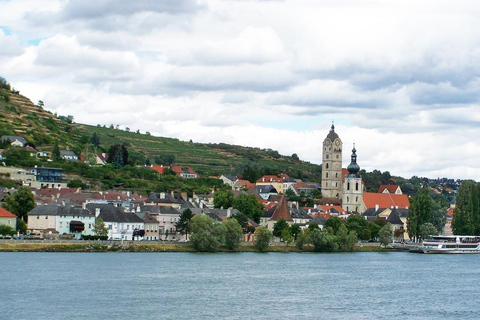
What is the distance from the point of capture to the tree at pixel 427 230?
126 metres

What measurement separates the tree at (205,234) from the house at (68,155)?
5687cm

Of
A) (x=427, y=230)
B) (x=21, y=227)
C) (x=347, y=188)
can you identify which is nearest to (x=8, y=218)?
(x=21, y=227)

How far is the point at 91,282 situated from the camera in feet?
202

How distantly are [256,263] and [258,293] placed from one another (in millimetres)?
23105

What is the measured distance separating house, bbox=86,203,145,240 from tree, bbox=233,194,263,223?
2205cm

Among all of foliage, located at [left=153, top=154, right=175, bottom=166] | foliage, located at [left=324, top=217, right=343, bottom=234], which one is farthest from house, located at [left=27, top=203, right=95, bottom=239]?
foliage, located at [left=153, top=154, right=175, bottom=166]

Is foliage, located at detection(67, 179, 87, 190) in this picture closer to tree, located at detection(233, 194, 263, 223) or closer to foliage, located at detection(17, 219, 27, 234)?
tree, located at detection(233, 194, 263, 223)

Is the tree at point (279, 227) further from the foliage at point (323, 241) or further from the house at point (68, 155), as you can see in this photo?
the house at point (68, 155)

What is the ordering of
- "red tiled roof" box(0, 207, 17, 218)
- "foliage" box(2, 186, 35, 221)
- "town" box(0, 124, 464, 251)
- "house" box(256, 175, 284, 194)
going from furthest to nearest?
"house" box(256, 175, 284, 194), "foliage" box(2, 186, 35, 221), "town" box(0, 124, 464, 251), "red tiled roof" box(0, 207, 17, 218)

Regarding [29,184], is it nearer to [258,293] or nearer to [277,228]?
[277,228]

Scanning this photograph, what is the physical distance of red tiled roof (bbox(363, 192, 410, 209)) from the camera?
523 feet

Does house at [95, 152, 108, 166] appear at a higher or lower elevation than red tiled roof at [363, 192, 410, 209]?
higher

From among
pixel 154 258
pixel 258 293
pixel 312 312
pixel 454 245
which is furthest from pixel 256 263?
pixel 454 245

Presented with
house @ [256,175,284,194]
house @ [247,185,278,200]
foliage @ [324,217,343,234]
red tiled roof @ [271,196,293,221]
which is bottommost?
foliage @ [324,217,343,234]
